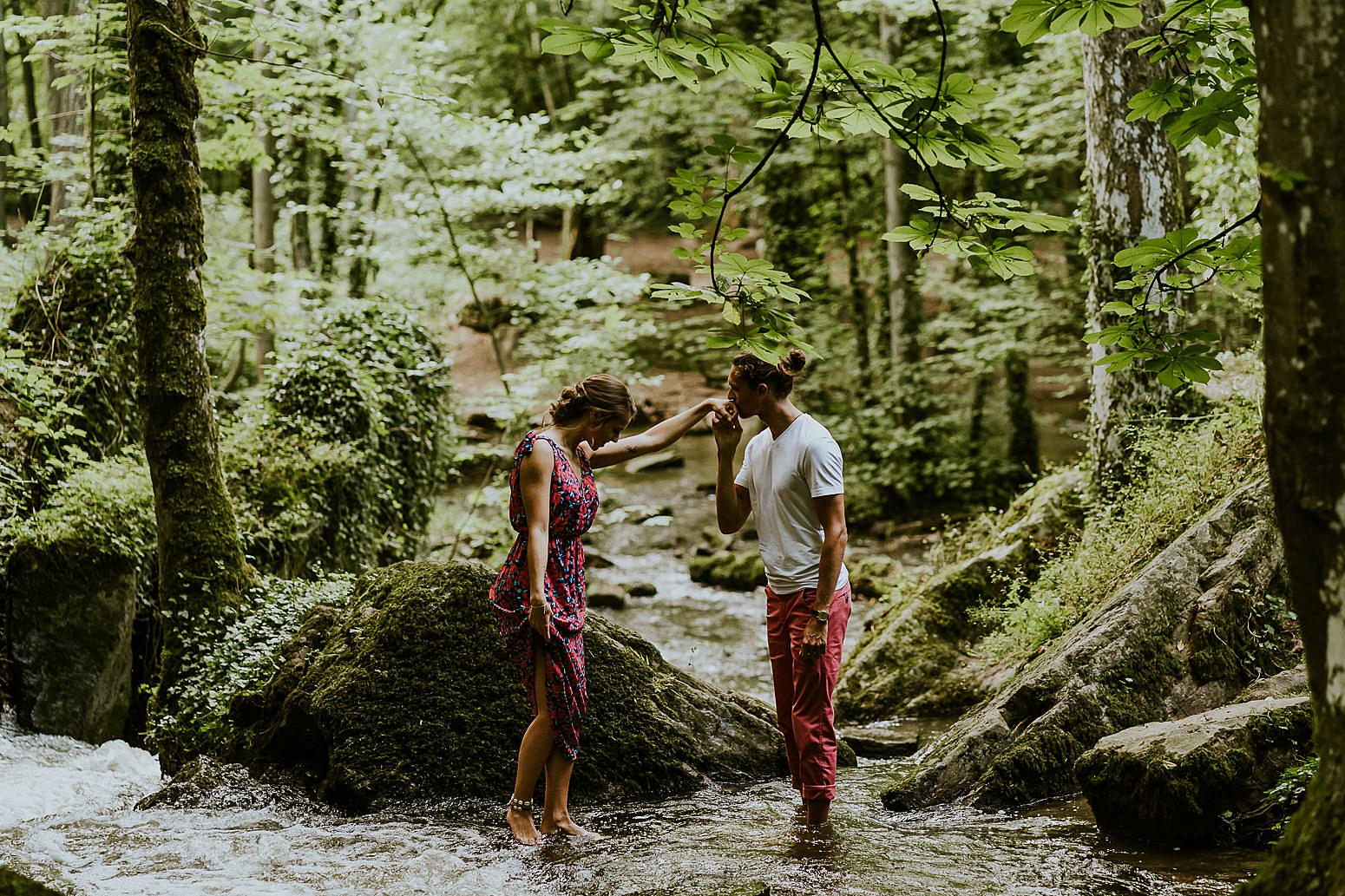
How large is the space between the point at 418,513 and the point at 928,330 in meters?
10.6

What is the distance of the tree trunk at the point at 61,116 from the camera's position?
11.4 meters

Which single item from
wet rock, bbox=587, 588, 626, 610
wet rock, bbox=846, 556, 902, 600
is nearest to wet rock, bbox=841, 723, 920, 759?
wet rock, bbox=846, 556, 902, 600

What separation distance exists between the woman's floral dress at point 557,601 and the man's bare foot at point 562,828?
32cm

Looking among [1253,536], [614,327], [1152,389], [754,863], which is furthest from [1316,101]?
[614,327]

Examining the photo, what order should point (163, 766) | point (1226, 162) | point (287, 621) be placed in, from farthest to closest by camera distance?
point (1226, 162) → point (287, 621) → point (163, 766)

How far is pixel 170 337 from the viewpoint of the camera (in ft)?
22.1

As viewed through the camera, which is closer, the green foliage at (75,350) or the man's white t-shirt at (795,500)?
the man's white t-shirt at (795,500)

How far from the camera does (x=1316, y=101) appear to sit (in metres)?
2.00

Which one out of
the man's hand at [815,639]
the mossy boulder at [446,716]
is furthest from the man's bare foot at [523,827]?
the man's hand at [815,639]

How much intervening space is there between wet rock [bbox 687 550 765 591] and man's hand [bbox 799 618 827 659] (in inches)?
380

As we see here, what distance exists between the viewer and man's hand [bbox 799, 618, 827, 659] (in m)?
4.38

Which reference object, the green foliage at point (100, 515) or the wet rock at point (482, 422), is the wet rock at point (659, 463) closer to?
the wet rock at point (482, 422)

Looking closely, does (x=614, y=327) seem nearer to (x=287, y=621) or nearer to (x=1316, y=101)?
(x=287, y=621)

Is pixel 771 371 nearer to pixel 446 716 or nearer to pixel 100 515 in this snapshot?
pixel 446 716
